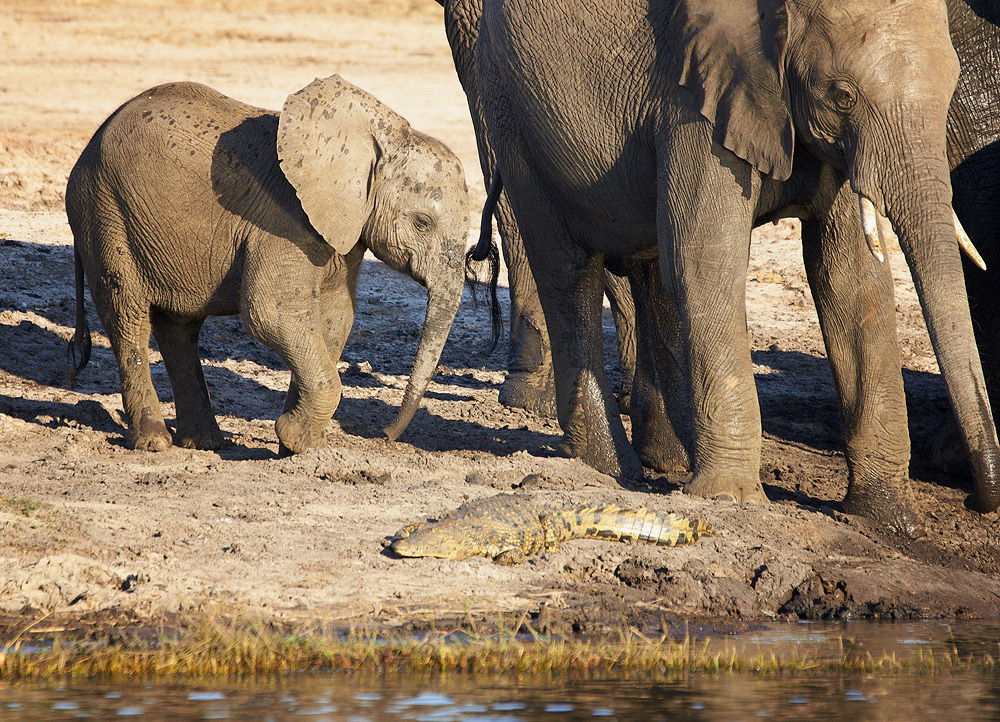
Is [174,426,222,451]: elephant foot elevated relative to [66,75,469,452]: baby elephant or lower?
lower

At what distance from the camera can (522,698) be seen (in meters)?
4.50

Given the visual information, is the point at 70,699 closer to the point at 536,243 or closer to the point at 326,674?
the point at 326,674

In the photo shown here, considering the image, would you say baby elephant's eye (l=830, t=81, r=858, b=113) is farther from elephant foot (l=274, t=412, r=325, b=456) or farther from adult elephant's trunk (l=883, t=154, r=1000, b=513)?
elephant foot (l=274, t=412, r=325, b=456)

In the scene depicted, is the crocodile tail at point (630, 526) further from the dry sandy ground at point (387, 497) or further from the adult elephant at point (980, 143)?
the adult elephant at point (980, 143)

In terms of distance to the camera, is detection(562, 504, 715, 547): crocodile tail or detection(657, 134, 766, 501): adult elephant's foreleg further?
detection(657, 134, 766, 501): adult elephant's foreleg

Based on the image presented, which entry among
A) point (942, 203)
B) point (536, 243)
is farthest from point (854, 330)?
point (536, 243)

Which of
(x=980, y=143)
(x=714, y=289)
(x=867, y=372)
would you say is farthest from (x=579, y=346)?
(x=980, y=143)

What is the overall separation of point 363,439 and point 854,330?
2961 millimetres

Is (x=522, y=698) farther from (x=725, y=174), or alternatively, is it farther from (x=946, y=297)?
(x=725, y=174)

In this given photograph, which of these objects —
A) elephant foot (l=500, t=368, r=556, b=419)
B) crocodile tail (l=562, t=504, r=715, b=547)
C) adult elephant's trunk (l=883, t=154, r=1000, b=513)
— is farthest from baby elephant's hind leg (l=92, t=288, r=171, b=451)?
adult elephant's trunk (l=883, t=154, r=1000, b=513)

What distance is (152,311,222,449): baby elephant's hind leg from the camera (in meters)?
8.05

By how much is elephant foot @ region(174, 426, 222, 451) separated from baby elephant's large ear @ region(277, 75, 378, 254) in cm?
137

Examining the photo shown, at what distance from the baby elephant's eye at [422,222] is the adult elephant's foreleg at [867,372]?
2.16m

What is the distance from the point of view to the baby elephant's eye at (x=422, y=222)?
306 inches
